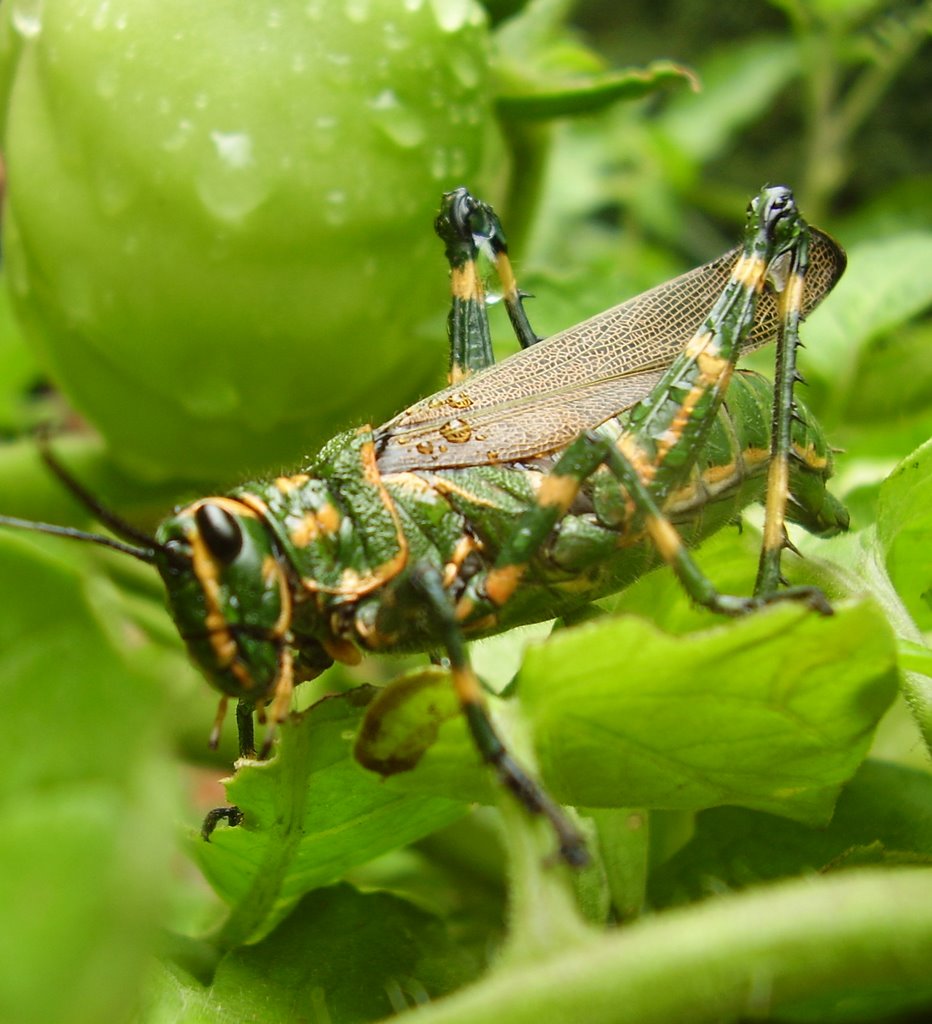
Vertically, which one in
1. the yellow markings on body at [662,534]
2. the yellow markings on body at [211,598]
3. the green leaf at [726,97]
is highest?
the green leaf at [726,97]

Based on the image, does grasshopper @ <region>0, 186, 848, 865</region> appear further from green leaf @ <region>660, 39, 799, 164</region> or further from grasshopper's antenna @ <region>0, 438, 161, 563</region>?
green leaf @ <region>660, 39, 799, 164</region>

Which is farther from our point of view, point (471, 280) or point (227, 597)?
point (471, 280)

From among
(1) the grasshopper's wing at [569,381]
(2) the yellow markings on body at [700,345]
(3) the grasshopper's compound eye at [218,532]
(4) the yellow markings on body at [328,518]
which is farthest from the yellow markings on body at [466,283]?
(3) the grasshopper's compound eye at [218,532]

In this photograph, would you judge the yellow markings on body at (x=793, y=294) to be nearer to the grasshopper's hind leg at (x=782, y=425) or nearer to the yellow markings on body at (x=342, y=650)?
the grasshopper's hind leg at (x=782, y=425)

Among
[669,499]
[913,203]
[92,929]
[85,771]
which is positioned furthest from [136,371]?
[913,203]

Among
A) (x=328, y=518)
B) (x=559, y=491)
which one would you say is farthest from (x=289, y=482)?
(x=559, y=491)

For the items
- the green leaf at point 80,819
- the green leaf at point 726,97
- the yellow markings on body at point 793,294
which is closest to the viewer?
the green leaf at point 80,819

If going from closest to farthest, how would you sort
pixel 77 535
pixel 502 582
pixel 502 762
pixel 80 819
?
pixel 80 819 < pixel 502 762 < pixel 77 535 < pixel 502 582

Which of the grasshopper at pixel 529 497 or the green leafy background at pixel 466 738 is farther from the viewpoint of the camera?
the grasshopper at pixel 529 497

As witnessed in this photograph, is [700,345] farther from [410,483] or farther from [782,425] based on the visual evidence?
[410,483]
